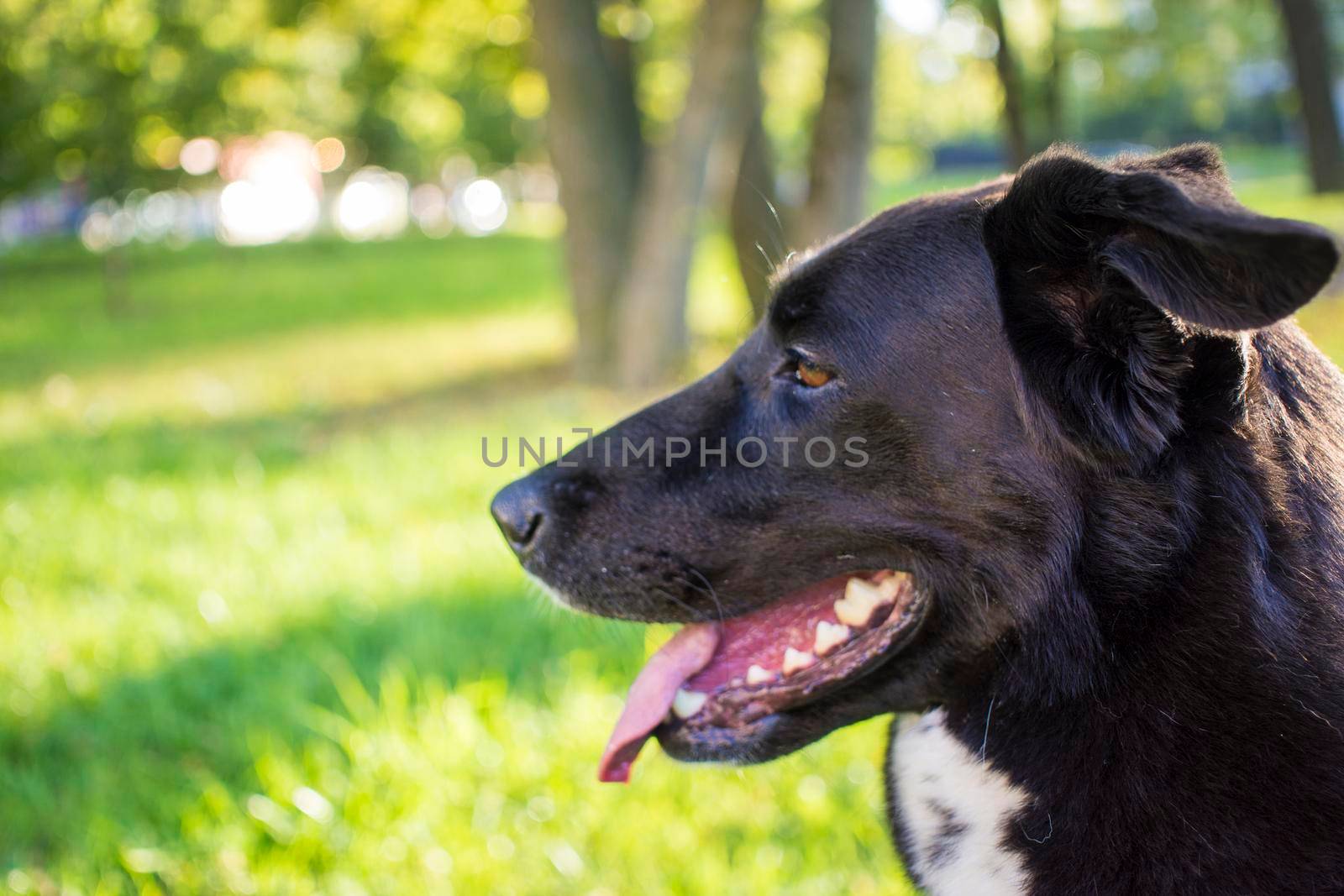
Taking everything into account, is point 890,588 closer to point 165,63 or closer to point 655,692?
point 655,692

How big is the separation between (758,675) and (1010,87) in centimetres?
654

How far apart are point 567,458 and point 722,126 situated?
722 cm

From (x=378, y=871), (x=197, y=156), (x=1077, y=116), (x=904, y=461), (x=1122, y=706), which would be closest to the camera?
(x=1122, y=706)

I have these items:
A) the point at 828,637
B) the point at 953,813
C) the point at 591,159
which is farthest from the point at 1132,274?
the point at 591,159

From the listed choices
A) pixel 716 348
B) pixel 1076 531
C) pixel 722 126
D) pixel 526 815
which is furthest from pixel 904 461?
pixel 716 348

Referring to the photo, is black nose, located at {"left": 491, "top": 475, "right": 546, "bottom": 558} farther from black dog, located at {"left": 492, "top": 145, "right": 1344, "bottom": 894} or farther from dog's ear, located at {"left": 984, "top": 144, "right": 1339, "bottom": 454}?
dog's ear, located at {"left": 984, "top": 144, "right": 1339, "bottom": 454}

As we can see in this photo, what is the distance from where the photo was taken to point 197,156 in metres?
22.1

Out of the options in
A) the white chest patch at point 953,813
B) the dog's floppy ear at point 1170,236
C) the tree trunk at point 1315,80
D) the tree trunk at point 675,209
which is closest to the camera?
the dog's floppy ear at point 1170,236

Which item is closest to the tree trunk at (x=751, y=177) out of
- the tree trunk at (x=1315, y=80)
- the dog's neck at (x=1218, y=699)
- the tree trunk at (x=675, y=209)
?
the tree trunk at (x=675, y=209)

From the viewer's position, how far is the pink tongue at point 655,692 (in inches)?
87.1

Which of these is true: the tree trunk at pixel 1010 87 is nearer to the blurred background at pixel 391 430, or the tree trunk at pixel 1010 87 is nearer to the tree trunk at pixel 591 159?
the blurred background at pixel 391 430

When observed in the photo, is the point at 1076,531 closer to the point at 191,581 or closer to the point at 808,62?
the point at 191,581

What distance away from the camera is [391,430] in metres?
8.16

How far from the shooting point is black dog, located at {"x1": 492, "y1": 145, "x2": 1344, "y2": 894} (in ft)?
5.26
